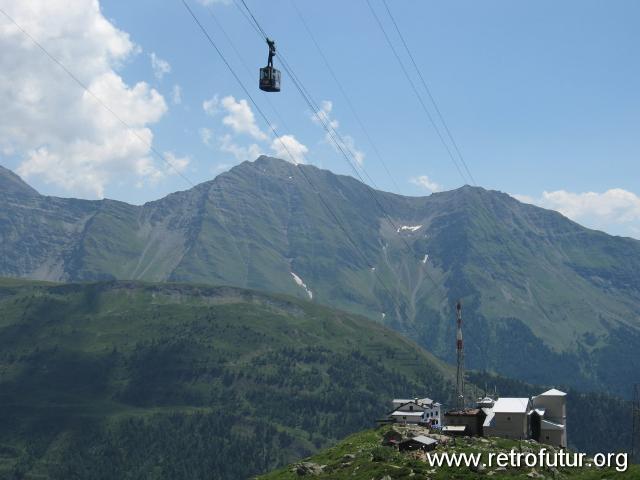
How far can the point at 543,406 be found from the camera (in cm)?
13650

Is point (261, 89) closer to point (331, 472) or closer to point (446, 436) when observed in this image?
point (331, 472)

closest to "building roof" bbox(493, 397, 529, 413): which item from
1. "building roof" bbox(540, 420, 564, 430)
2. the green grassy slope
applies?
"building roof" bbox(540, 420, 564, 430)

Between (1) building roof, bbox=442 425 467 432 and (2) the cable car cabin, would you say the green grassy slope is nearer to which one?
(1) building roof, bbox=442 425 467 432

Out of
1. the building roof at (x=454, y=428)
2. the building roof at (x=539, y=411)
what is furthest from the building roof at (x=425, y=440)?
the building roof at (x=539, y=411)

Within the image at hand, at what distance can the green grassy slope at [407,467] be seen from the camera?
8469 centimetres

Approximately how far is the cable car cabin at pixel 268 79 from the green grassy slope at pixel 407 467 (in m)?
45.7

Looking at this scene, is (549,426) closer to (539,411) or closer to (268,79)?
(539,411)

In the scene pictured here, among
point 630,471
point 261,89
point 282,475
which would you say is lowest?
point 282,475

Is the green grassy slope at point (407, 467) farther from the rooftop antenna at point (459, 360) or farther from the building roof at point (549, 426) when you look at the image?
the rooftop antenna at point (459, 360)

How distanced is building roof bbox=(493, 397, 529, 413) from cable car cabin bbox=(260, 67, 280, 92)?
7321cm

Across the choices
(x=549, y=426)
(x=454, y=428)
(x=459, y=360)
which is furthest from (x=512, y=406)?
(x=459, y=360)

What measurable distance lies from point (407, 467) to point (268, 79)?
49.0 metres

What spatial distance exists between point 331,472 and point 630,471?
3978cm

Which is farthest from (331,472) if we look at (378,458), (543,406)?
(543,406)
